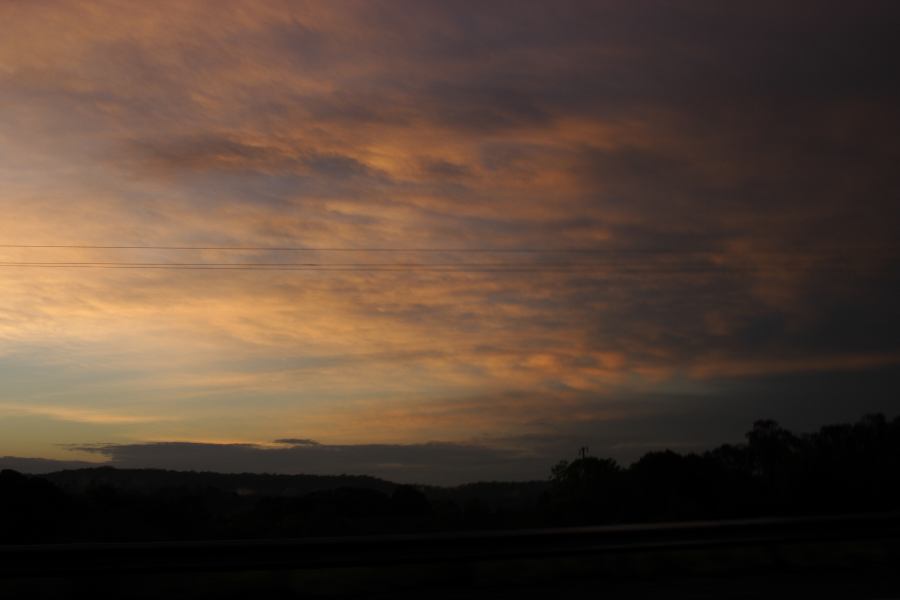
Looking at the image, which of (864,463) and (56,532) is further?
(864,463)

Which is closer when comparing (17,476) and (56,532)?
(56,532)

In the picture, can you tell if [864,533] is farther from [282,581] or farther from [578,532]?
[282,581]

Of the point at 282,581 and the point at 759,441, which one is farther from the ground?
the point at 759,441

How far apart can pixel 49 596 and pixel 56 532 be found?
17.3ft

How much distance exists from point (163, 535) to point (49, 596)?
4.95 m

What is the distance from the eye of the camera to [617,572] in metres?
11.4

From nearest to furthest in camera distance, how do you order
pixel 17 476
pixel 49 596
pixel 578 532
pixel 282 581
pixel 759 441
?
pixel 49 596 < pixel 282 581 < pixel 578 532 < pixel 17 476 < pixel 759 441

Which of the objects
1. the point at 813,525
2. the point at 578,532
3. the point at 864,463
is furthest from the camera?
the point at 864,463

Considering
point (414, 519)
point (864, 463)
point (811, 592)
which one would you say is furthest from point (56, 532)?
point (864, 463)

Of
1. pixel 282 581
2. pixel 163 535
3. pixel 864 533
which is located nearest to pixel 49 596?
pixel 282 581

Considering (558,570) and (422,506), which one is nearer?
(558,570)

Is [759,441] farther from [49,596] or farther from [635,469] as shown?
[49,596]

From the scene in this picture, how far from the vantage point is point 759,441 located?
29938 millimetres

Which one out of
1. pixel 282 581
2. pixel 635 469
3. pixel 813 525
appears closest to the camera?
pixel 282 581
